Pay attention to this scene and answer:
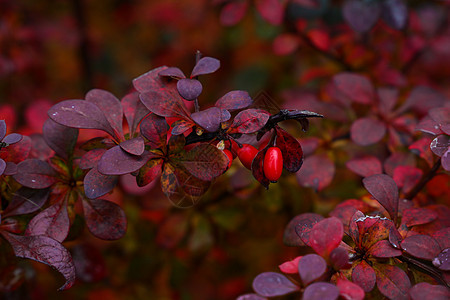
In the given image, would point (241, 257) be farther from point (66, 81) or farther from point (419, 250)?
point (66, 81)

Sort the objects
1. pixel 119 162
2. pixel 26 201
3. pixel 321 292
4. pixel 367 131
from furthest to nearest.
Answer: pixel 367 131
pixel 26 201
pixel 119 162
pixel 321 292

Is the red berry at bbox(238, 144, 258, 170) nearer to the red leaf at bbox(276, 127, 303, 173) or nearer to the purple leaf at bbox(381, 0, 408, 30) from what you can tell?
the red leaf at bbox(276, 127, 303, 173)

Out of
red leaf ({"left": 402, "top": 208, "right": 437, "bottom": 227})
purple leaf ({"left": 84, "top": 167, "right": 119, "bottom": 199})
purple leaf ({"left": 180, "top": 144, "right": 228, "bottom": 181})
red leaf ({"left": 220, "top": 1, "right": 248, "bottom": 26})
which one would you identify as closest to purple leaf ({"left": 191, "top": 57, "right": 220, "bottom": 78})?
purple leaf ({"left": 180, "top": 144, "right": 228, "bottom": 181})

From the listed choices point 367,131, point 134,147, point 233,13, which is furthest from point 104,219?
point 233,13

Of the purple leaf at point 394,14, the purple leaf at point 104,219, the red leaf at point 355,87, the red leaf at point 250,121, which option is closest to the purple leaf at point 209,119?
the red leaf at point 250,121

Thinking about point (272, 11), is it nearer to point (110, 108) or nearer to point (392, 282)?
point (110, 108)

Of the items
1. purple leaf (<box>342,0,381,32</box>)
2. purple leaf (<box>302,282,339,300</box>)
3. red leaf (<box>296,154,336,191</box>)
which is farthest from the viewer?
purple leaf (<box>342,0,381,32</box>)
